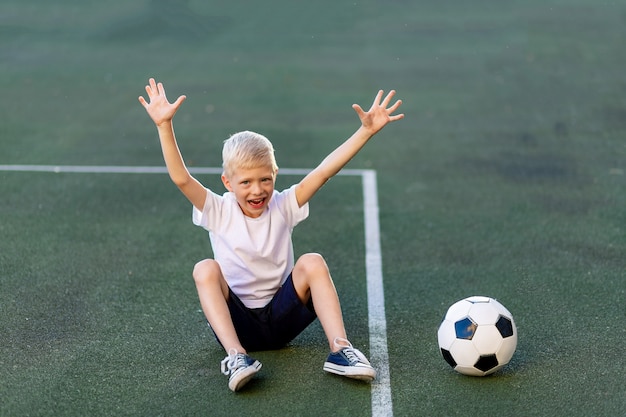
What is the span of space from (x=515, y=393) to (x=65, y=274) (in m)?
3.34

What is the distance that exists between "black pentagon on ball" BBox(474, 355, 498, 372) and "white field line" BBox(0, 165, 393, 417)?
498 millimetres

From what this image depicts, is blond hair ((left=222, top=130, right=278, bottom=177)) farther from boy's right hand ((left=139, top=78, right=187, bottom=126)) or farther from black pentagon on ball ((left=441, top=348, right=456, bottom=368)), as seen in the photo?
black pentagon on ball ((left=441, top=348, right=456, bottom=368))

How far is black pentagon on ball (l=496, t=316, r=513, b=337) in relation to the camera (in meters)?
5.03

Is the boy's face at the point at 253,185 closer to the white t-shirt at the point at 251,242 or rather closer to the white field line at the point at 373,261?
the white t-shirt at the point at 251,242

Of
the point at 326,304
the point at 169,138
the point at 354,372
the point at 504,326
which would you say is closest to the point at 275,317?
the point at 326,304

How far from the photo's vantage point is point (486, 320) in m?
5.08

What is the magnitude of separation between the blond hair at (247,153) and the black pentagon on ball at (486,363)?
1546mm

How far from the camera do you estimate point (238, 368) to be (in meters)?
4.87

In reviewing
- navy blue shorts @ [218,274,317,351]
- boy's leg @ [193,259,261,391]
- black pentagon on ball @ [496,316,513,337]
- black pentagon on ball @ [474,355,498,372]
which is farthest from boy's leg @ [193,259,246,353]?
black pentagon on ball @ [496,316,513,337]

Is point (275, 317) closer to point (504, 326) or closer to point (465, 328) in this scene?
point (465, 328)

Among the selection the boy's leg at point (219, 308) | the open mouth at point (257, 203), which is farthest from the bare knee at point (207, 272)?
Result: the open mouth at point (257, 203)

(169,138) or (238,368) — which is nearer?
(238,368)

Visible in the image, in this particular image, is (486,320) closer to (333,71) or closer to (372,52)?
(333,71)

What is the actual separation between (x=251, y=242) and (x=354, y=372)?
948 millimetres
